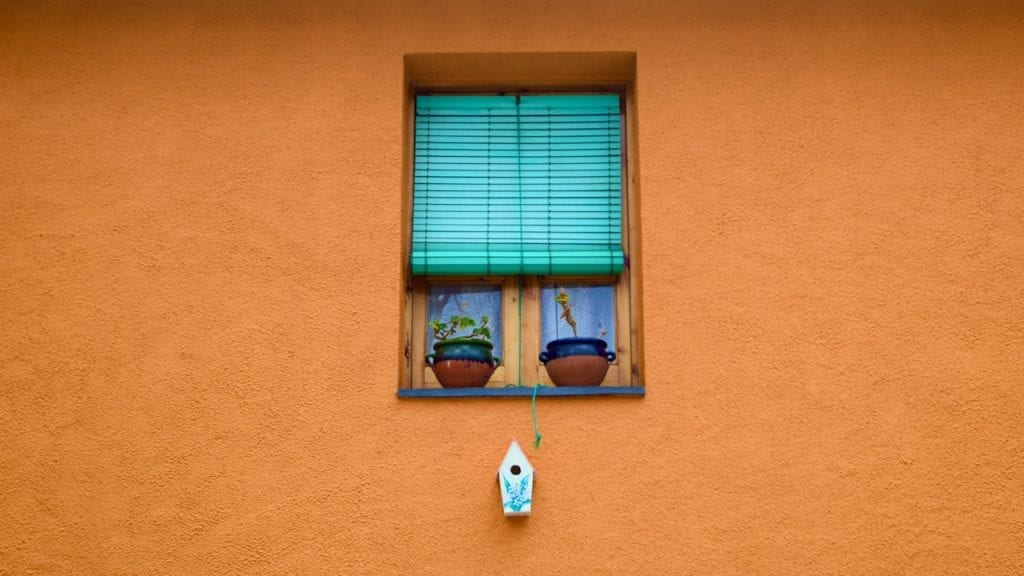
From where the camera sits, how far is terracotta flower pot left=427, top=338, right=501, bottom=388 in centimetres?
353

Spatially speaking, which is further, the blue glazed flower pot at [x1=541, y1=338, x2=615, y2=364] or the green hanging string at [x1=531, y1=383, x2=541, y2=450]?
the blue glazed flower pot at [x1=541, y1=338, x2=615, y2=364]

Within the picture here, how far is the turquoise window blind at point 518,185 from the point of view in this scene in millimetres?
3801

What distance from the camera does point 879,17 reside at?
3826mm

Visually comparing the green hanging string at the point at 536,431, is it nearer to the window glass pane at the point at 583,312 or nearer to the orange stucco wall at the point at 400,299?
the orange stucco wall at the point at 400,299

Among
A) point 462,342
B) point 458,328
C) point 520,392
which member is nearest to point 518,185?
point 458,328

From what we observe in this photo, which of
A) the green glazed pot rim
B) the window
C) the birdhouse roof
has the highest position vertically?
the window

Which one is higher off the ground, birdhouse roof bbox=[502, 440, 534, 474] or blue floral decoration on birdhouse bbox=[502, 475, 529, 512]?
birdhouse roof bbox=[502, 440, 534, 474]

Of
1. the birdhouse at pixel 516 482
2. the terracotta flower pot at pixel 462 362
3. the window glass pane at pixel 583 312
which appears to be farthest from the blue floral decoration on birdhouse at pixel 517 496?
the window glass pane at pixel 583 312

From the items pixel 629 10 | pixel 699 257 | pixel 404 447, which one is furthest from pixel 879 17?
pixel 404 447

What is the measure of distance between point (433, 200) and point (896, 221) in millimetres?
1751

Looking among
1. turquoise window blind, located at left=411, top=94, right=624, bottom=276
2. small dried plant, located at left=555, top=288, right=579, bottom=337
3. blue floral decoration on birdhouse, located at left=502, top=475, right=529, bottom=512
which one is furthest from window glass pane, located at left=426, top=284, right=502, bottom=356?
blue floral decoration on birdhouse, located at left=502, top=475, right=529, bottom=512

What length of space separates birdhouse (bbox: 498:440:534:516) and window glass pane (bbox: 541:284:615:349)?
0.61 meters

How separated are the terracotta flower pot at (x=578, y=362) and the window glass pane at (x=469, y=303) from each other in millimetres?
354

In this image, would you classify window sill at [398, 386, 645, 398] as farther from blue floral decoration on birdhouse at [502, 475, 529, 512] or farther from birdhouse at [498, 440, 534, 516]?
blue floral decoration on birdhouse at [502, 475, 529, 512]
